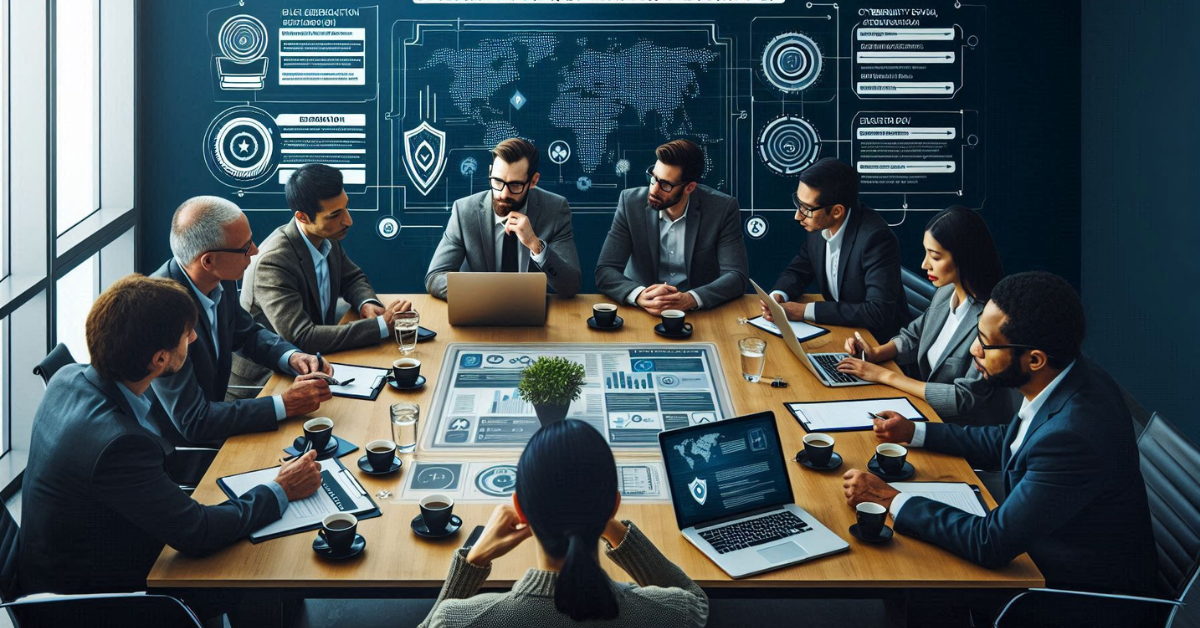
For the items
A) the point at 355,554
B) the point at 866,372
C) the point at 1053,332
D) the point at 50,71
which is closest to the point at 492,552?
the point at 355,554

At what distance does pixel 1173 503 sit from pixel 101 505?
270 centimetres

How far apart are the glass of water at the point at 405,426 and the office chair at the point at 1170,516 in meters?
1.62

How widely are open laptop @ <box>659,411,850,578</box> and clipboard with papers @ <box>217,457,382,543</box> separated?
Answer: 0.78 meters

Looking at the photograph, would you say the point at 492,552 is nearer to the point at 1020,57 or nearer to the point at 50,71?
the point at 50,71

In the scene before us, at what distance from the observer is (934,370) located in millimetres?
4012

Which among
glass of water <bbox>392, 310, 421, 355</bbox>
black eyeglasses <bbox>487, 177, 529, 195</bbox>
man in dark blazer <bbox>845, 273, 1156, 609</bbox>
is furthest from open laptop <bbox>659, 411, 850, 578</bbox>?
black eyeglasses <bbox>487, 177, 529, 195</bbox>

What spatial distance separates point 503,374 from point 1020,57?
4.00 metres

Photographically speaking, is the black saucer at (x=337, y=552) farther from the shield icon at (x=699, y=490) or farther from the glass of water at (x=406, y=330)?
the glass of water at (x=406, y=330)

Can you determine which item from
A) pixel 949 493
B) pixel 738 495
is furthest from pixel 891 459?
pixel 738 495

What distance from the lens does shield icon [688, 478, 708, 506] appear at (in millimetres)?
2852

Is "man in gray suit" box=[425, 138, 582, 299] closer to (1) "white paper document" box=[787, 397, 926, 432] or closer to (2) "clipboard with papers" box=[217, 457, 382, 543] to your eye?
(1) "white paper document" box=[787, 397, 926, 432]

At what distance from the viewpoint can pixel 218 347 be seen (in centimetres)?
400

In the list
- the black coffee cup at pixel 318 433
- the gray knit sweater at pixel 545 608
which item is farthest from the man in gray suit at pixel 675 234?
the gray knit sweater at pixel 545 608

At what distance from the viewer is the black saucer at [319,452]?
3250mm
